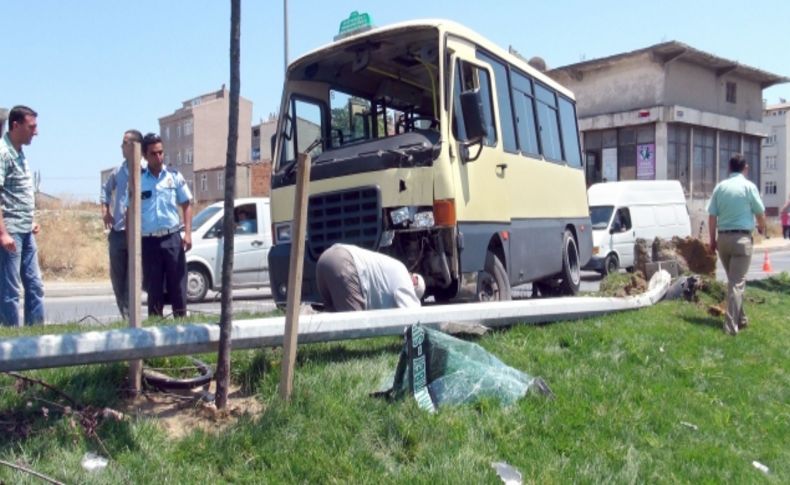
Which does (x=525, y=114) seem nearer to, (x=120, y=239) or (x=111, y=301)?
(x=120, y=239)

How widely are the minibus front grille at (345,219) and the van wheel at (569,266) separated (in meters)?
4.46

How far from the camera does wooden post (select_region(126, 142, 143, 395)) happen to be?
13.5 feet

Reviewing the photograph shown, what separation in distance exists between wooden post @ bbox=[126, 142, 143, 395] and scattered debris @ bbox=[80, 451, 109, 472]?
0.66 meters

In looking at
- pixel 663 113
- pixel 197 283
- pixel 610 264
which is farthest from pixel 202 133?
pixel 197 283

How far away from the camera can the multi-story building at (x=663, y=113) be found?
37.1m

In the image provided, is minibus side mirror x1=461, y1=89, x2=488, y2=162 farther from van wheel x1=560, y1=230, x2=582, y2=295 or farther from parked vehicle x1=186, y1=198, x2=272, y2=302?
parked vehicle x1=186, y1=198, x2=272, y2=302

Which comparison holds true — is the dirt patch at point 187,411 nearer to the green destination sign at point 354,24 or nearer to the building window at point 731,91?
the green destination sign at point 354,24

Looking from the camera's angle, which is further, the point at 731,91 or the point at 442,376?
the point at 731,91

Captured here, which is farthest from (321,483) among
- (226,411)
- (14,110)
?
(14,110)

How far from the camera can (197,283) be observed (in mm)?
14234

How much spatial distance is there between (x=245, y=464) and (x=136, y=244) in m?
1.30

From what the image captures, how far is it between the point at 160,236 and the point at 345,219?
5.52 ft

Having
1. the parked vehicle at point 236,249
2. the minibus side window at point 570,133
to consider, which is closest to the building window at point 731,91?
the minibus side window at point 570,133

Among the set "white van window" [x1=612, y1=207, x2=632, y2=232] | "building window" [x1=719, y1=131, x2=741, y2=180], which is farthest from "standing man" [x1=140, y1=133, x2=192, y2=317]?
"building window" [x1=719, y1=131, x2=741, y2=180]
